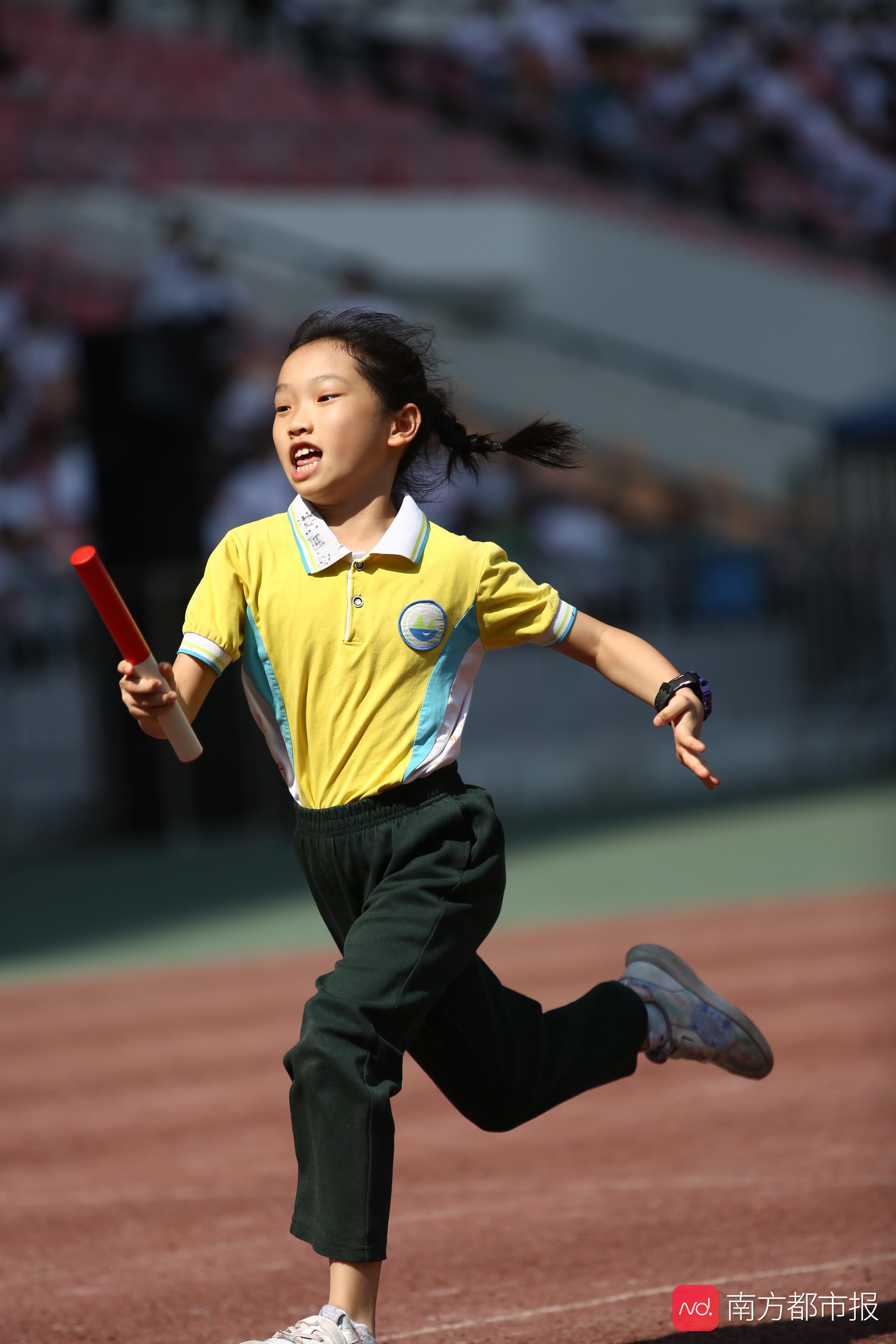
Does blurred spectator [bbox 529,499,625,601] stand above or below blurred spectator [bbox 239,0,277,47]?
below

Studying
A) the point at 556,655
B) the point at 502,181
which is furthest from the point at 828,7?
the point at 556,655

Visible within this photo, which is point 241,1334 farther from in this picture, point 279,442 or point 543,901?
point 543,901

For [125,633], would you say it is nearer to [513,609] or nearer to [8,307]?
[513,609]

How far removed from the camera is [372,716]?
295 centimetres

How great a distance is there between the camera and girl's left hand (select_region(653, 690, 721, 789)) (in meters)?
2.91

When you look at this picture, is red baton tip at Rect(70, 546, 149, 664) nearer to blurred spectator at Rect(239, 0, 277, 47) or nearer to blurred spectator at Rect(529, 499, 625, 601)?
blurred spectator at Rect(529, 499, 625, 601)

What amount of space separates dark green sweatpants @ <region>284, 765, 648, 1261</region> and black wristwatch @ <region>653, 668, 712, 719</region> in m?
0.35

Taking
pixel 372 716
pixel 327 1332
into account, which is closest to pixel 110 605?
pixel 372 716

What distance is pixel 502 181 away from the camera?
773 inches

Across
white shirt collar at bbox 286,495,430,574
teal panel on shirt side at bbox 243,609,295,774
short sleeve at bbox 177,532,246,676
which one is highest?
white shirt collar at bbox 286,495,430,574

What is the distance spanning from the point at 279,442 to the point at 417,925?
88 centimetres
